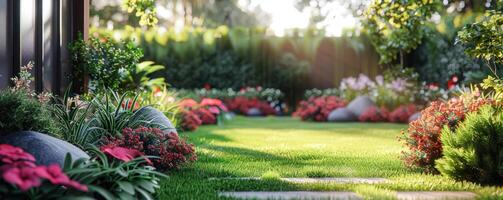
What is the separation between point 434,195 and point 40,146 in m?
2.49

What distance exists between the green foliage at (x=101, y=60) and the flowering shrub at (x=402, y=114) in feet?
22.0

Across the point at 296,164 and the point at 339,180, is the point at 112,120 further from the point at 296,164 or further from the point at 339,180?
the point at 339,180

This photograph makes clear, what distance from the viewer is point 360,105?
46.4ft

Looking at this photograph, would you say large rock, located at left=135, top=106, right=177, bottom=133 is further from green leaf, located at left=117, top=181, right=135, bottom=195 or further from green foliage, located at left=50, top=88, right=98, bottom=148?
green leaf, located at left=117, top=181, right=135, bottom=195

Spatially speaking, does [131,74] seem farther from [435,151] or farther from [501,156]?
[501,156]

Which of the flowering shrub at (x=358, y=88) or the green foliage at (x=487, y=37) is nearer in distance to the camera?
the green foliage at (x=487, y=37)

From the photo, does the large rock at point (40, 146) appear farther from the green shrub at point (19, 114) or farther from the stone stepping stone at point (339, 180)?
the stone stepping stone at point (339, 180)

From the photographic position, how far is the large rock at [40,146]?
3.73 metres

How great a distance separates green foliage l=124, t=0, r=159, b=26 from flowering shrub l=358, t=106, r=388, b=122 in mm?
7281

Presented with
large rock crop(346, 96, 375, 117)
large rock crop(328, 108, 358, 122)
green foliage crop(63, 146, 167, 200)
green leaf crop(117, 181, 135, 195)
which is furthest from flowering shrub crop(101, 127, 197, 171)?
large rock crop(346, 96, 375, 117)

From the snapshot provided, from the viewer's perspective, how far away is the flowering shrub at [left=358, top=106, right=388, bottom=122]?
13406 mm

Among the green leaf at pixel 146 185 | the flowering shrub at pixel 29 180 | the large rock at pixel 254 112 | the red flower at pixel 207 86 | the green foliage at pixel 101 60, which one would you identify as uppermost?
the green foliage at pixel 101 60

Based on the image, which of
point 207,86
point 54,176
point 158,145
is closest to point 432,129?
point 158,145

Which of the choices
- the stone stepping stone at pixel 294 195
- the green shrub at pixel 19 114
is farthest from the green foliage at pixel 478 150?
the green shrub at pixel 19 114
